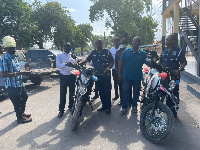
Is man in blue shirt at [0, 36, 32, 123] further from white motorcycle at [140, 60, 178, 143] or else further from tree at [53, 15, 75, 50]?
tree at [53, 15, 75, 50]

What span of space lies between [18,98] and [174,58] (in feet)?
11.6

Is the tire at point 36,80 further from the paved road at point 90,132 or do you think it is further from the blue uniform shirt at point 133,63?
the blue uniform shirt at point 133,63

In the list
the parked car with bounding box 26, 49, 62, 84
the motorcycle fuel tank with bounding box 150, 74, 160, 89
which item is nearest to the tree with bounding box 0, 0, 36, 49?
the parked car with bounding box 26, 49, 62, 84

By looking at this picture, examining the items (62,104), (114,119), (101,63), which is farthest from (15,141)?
(101,63)

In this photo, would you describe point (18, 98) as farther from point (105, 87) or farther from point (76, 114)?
point (105, 87)

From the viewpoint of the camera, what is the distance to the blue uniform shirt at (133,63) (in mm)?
5008

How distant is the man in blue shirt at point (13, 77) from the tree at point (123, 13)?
37642 mm

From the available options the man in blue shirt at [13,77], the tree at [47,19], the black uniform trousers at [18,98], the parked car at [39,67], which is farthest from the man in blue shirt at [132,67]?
the tree at [47,19]

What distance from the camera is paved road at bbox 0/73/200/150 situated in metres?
3.59

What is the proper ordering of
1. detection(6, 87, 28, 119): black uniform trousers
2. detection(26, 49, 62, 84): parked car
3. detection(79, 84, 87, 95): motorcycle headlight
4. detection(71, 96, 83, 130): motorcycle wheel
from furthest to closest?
1. detection(26, 49, 62, 84): parked car
2. detection(6, 87, 28, 119): black uniform trousers
3. detection(79, 84, 87, 95): motorcycle headlight
4. detection(71, 96, 83, 130): motorcycle wheel

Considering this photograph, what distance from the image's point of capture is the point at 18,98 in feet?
15.2

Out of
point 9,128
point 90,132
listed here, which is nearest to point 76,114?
point 90,132

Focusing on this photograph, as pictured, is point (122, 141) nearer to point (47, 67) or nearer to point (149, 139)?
point (149, 139)

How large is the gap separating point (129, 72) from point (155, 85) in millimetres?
1216
